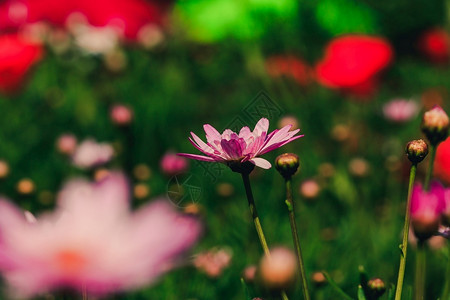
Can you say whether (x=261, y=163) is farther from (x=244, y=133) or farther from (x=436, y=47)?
(x=436, y=47)

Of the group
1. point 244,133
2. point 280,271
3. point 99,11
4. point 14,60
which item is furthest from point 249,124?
point 99,11

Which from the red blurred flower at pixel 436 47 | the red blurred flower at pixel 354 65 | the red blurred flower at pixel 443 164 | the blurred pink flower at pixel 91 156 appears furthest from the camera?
the red blurred flower at pixel 436 47

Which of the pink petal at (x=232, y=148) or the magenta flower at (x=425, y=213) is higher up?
the pink petal at (x=232, y=148)

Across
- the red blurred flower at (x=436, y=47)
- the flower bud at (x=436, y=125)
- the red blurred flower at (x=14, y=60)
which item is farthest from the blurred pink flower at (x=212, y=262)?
the red blurred flower at (x=436, y=47)

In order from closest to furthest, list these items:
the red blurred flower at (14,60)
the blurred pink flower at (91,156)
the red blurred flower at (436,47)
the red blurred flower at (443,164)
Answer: the blurred pink flower at (91,156) < the red blurred flower at (443,164) < the red blurred flower at (14,60) < the red blurred flower at (436,47)

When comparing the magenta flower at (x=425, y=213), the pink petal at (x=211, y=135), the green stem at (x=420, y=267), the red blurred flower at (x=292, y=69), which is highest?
the pink petal at (x=211, y=135)

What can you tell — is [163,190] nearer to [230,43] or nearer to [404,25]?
[230,43]

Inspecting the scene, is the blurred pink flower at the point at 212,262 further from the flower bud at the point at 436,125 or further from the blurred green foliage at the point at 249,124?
the flower bud at the point at 436,125
